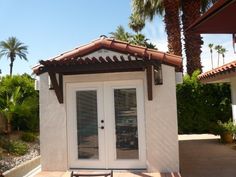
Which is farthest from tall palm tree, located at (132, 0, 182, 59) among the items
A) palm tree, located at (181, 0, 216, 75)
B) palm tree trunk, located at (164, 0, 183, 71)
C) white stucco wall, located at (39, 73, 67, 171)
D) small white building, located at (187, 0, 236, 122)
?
small white building, located at (187, 0, 236, 122)

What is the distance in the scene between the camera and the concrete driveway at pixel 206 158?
40.5 ft

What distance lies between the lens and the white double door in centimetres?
1230

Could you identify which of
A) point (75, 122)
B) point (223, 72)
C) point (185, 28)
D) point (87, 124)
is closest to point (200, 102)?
point (185, 28)

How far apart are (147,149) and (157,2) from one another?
19563mm

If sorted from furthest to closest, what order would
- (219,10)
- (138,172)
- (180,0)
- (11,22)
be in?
(180,0), (11,22), (138,172), (219,10)

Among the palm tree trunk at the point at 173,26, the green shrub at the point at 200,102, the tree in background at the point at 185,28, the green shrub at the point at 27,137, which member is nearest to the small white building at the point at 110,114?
the green shrub at the point at 27,137

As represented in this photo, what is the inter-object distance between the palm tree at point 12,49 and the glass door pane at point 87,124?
7602 cm

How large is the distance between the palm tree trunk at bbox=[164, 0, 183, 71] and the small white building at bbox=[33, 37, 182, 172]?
16168mm

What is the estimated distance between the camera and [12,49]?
277 feet

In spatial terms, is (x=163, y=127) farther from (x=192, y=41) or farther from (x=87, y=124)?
(x=192, y=41)

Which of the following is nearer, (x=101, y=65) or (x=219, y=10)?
(x=219, y=10)

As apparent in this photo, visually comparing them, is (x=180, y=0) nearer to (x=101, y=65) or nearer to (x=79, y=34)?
(x=79, y=34)

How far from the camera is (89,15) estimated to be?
2173cm

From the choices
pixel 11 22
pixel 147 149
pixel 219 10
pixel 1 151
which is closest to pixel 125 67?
pixel 147 149
